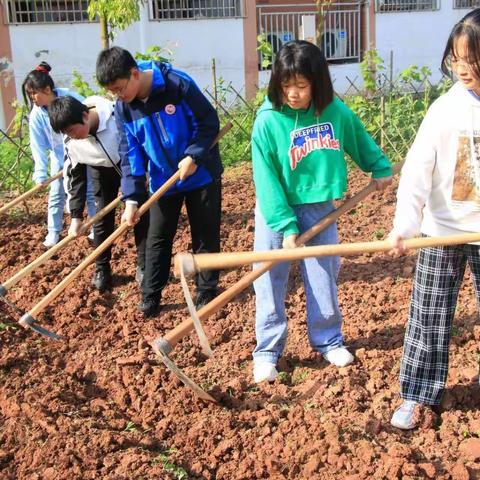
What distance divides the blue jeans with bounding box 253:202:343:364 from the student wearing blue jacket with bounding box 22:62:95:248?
2.39m

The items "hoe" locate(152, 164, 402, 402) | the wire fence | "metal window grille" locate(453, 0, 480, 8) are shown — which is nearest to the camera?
"hoe" locate(152, 164, 402, 402)

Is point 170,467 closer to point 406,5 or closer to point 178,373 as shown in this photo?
point 178,373

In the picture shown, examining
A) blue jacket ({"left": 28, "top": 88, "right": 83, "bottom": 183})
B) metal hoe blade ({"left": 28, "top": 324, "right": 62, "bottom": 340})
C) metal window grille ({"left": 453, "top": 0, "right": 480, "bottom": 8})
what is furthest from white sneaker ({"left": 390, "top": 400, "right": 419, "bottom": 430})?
metal window grille ({"left": 453, "top": 0, "right": 480, "bottom": 8})

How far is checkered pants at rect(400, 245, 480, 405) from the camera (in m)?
2.48

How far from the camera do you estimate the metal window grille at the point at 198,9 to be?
12.5 meters

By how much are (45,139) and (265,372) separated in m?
2.91

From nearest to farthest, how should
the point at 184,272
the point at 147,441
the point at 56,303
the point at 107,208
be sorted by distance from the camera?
1. the point at 184,272
2. the point at 147,441
3. the point at 107,208
4. the point at 56,303

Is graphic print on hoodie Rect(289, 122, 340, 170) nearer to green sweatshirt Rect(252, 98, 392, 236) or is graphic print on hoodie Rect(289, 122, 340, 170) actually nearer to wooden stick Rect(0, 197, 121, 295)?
green sweatshirt Rect(252, 98, 392, 236)

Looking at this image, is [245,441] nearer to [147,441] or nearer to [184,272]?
[147,441]

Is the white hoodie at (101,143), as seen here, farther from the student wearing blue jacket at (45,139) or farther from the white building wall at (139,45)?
the white building wall at (139,45)

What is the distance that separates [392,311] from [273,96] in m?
1.69

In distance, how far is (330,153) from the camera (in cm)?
284

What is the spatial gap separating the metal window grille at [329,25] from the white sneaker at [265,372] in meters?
11.5

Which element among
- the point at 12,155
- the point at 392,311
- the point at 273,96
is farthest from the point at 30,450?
the point at 12,155
